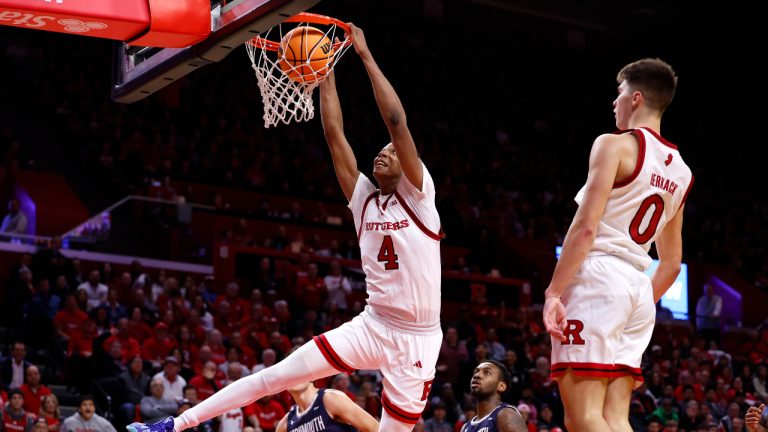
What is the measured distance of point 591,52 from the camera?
3173 cm

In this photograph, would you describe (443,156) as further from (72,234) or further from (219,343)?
(219,343)

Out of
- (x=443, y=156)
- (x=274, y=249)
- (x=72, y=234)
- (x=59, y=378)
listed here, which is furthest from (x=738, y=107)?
(x=59, y=378)

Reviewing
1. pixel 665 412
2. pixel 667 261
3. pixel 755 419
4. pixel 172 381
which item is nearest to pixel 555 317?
Answer: pixel 667 261

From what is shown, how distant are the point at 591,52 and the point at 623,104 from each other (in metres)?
27.7

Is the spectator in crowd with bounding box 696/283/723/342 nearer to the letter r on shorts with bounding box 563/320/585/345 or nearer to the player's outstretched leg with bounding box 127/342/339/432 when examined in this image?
the player's outstretched leg with bounding box 127/342/339/432

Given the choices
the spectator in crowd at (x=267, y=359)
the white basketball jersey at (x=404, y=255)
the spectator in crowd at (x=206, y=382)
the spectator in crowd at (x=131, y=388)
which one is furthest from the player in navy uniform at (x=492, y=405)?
the spectator in crowd at (x=267, y=359)

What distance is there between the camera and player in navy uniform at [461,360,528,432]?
720cm

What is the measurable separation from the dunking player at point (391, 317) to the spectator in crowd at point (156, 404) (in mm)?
6097

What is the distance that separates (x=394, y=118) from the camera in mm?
6113

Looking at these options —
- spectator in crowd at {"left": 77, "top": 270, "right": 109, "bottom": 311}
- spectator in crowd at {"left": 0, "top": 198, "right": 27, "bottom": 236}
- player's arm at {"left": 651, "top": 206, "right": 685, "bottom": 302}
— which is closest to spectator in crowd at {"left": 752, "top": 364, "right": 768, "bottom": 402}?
spectator in crowd at {"left": 77, "top": 270, "right": 109, "bottom": 311}

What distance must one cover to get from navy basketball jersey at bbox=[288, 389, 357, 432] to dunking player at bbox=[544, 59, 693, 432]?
3460 mm

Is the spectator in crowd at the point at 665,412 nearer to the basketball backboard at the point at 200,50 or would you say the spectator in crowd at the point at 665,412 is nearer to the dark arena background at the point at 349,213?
the dark arena background at the point at 349,213

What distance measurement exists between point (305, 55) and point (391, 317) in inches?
69.7

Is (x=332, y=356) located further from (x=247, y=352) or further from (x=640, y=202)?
(x=247, y=352)
